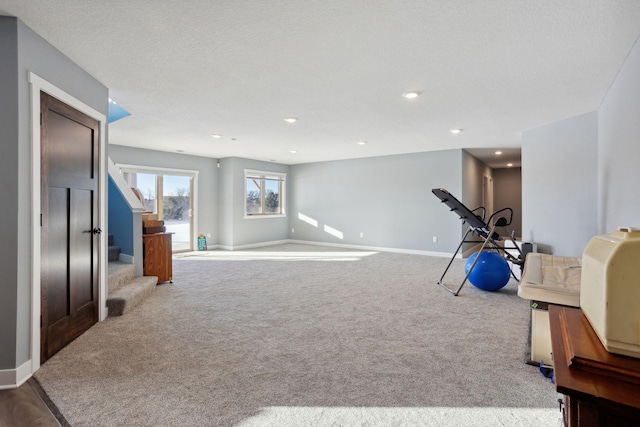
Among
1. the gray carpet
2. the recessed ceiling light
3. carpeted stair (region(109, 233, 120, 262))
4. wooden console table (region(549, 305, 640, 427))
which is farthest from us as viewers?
carpeted stair (region(109, 233, 120, 262))

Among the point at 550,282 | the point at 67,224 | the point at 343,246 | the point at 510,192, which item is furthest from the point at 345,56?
the point at 510,192

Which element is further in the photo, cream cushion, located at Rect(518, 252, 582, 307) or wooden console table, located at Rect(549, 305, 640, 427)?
cream cushion, located at Rect(518, 252, 582, 307)

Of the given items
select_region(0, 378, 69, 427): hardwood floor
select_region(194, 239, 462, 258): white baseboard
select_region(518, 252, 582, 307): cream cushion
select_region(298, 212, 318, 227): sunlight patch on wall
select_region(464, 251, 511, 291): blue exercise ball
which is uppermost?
select_region(298, 212, 318, 227): sunlight patch on wall

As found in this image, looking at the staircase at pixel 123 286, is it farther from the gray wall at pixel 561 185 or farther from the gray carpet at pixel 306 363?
the gray wall at pixel 561 185

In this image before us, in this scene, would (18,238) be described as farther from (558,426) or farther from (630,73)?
(630,73)

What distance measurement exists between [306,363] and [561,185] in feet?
14.1

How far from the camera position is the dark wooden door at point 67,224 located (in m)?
2.45

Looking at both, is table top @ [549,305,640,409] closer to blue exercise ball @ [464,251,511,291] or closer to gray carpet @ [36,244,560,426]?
gray carpet @ [36,244,560,426]

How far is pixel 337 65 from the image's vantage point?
2836mm

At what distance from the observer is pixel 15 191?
214 cm

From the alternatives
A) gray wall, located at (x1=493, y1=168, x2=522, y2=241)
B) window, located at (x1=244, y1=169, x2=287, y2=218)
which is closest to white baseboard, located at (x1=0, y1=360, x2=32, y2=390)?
window, located at (x1=244, y1=169, x2=287, y2=218)

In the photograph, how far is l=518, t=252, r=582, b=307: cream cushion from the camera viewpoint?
1.70 metres

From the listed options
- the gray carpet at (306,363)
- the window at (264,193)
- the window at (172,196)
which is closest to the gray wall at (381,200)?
the window at (264,193)

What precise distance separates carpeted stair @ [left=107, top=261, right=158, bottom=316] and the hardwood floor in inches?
50.3
